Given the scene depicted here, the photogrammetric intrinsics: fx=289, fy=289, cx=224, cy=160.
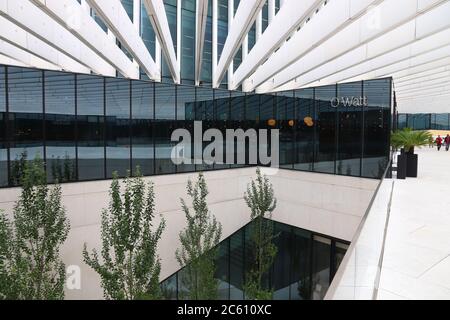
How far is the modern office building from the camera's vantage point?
267 inches

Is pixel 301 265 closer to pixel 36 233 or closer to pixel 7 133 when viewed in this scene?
pixel 36 233

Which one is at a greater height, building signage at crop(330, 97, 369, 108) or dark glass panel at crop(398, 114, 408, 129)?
dark glass panel at crop(398, 114, 408, 129)

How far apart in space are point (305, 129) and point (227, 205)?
7.15 m

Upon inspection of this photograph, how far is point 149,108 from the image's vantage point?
1677cm

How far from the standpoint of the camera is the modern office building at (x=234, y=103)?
6781mm

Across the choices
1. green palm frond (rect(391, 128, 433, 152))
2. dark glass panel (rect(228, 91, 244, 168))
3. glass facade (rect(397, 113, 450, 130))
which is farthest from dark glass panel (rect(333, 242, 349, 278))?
glass facade (rect(397, 113, 450, 130))

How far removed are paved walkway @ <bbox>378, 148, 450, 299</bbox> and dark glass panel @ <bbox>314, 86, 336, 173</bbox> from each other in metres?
Answer: 8.13

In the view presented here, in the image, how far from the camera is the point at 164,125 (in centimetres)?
1769

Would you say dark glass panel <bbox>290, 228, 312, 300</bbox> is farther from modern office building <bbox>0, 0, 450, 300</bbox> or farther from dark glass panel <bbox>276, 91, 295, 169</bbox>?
dark glass panel <bbox>276, 91, 295, 169</bbox>

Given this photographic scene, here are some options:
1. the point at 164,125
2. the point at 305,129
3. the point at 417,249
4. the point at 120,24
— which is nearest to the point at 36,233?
the point at 120,24

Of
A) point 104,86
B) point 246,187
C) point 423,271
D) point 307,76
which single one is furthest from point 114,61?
point 246,187

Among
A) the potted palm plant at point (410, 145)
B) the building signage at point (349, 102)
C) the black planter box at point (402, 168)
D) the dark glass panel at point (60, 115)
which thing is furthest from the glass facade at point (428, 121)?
the dark glass panel at point (60, 115)

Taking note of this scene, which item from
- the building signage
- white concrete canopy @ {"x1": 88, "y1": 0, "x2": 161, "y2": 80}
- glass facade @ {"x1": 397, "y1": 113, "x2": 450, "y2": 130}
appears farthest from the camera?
glass facade @ {"x1": 397, "y1": 113, "x2": 450, "y2": 130}

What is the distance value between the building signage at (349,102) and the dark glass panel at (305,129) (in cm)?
156
